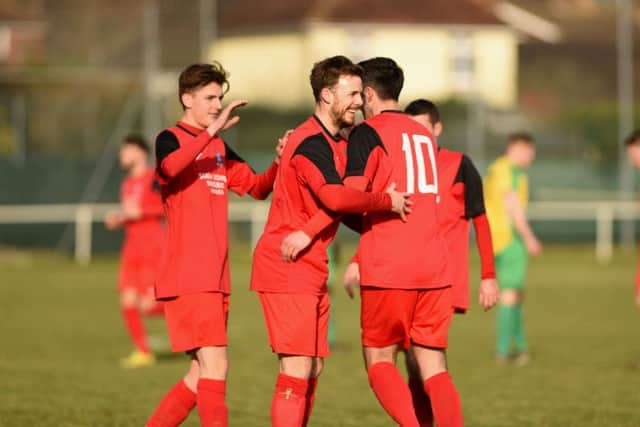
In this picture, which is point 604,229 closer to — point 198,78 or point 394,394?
point 198,78

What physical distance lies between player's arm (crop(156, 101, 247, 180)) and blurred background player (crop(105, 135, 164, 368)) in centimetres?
589

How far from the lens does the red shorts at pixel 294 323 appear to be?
6.86 meters

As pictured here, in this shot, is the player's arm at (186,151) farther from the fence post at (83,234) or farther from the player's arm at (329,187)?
the fence post at (83,234)

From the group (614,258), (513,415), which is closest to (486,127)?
(614,258)

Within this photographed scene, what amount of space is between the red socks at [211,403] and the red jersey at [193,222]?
0.51 metres

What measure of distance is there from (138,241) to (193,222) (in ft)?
19.6

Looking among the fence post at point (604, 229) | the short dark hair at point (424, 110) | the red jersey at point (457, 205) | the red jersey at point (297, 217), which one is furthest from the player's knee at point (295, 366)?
the fence post at point (604, 229)

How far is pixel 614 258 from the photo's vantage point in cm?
3002

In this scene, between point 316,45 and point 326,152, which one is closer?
point 326,152

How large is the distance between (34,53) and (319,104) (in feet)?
97.8

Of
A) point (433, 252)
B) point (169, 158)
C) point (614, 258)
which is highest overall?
point (169, 158)

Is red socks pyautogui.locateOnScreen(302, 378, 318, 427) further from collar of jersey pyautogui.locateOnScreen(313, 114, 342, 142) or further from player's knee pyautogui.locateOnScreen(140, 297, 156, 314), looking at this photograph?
player's knee pyautogui.locateOnScreen(140, 297, 156, 314)

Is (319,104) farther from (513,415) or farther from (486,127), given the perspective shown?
(486,127)

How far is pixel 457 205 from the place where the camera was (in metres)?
8.26
